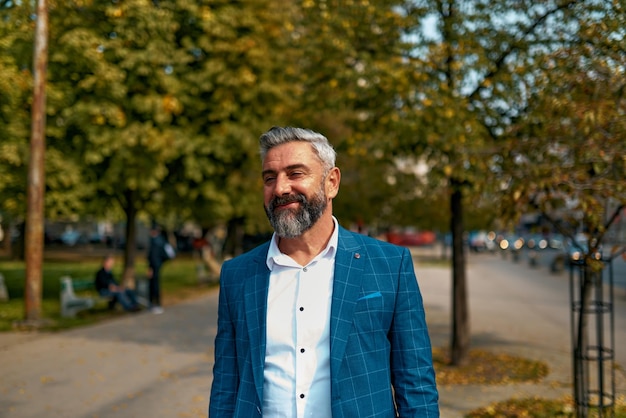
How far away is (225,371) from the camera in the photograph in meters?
2.69

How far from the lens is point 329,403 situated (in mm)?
2457

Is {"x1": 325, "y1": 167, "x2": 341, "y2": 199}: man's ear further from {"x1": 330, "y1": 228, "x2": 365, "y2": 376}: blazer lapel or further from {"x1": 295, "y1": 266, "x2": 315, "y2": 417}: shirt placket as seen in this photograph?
{"x1": 295, "y1": 266, "x2": 315, "y2": 417}: shirt placket

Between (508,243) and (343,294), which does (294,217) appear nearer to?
(343,294)

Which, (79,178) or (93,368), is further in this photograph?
(79,178)

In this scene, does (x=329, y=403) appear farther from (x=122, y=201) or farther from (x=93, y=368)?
(x=122, y=201)

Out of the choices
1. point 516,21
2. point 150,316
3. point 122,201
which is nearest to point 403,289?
point 516,21

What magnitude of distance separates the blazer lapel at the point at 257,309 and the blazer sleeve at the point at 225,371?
14cm

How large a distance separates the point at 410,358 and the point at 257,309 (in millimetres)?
597

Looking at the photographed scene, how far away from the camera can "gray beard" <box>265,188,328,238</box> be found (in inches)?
99.5

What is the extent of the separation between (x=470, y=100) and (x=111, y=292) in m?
9.40

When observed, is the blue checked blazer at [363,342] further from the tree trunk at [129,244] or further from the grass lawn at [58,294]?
the tree trunk at [129,244]

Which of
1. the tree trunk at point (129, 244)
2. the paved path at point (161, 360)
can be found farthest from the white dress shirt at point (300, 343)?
the tree trunk at point (129, 244)

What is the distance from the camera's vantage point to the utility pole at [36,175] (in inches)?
493

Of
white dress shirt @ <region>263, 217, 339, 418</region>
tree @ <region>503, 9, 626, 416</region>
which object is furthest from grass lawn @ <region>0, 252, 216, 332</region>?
white dress shirt @ <region>263, 217, 339, 418</region>
